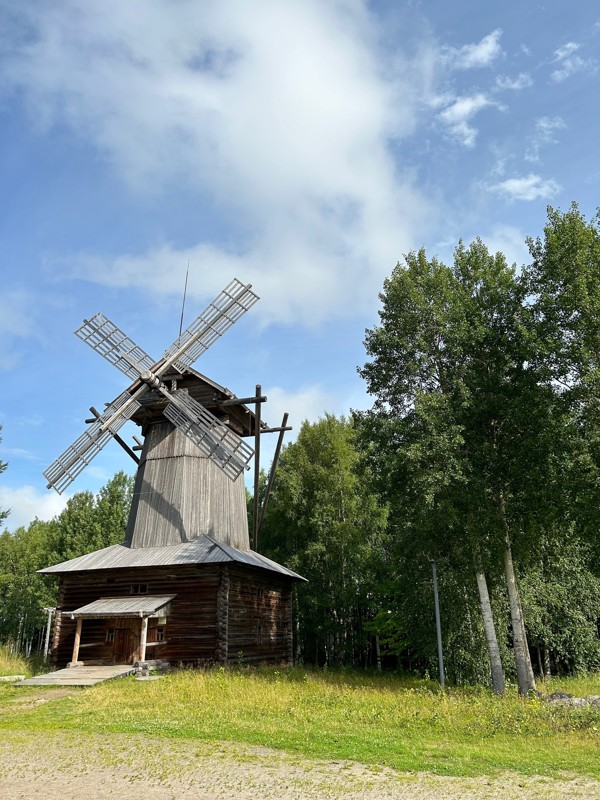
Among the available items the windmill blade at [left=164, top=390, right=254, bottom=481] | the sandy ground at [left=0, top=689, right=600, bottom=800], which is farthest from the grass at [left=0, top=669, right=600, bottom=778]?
the windmill blade at [left=164, top=390, right=254, bottom=481]

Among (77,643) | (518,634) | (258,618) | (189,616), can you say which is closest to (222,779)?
(518,634)

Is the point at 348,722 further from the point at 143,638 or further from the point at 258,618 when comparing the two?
the point at 258,618

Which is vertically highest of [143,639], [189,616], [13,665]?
[189,616]

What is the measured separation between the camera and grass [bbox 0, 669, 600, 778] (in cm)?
950

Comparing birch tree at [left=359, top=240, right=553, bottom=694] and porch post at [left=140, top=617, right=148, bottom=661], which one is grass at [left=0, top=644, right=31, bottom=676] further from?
birch tree at [left=359, top=240, right=553, bottom=694]

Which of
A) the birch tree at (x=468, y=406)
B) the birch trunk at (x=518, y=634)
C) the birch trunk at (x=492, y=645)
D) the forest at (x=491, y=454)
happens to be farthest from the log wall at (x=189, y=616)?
the birch trunk at (x=518, y=634)

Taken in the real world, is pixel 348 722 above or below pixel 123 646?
below

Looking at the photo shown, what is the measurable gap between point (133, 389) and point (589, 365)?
19270 millimetres

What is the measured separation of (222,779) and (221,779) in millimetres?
14

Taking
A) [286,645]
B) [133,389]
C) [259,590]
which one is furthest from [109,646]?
[133,389]

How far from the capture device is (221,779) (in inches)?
316

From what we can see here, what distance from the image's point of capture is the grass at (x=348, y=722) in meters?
9.50

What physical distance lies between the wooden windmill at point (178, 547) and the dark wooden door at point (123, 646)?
4 cm

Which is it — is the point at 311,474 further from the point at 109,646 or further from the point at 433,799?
the point at 433,799
